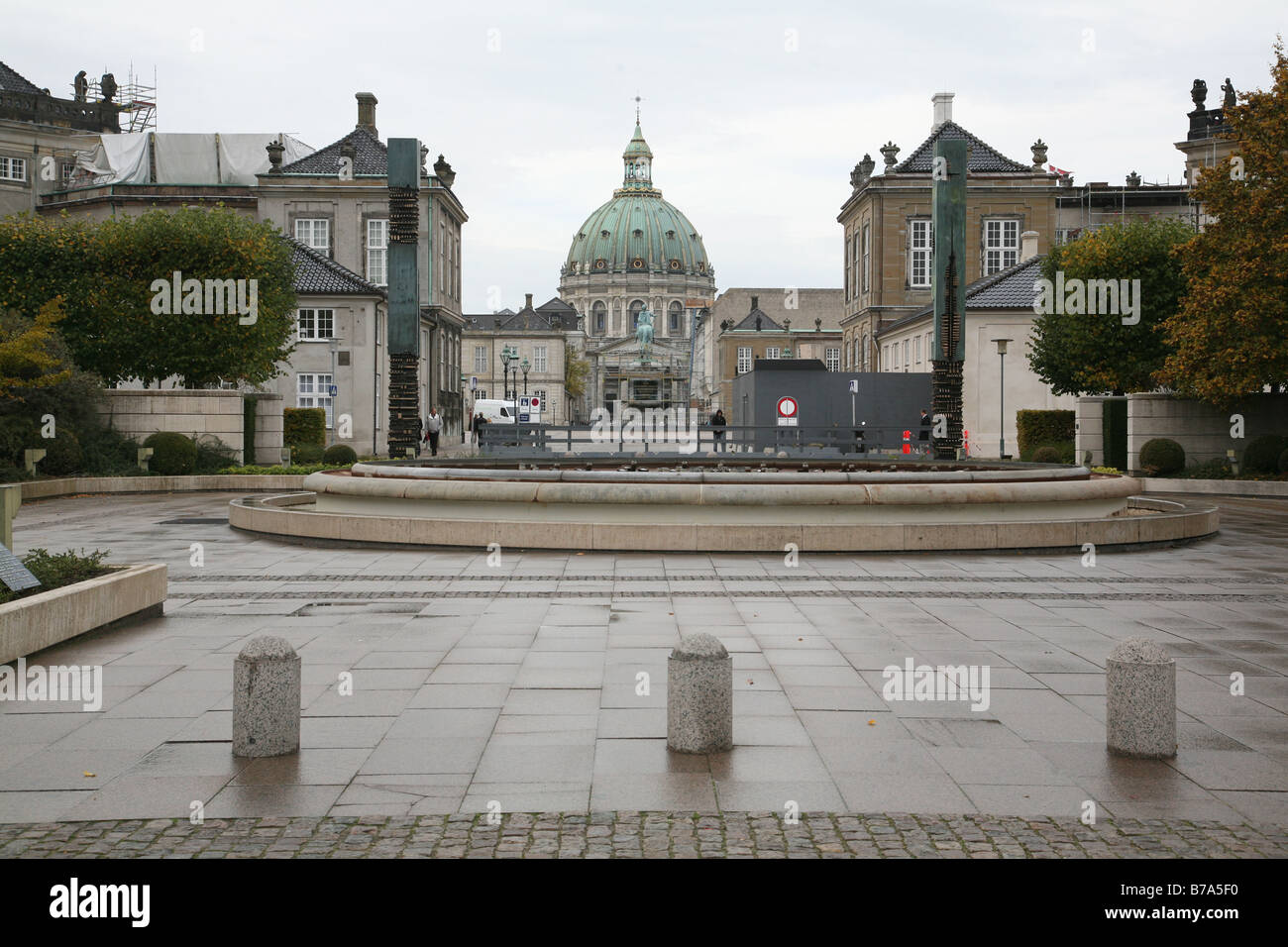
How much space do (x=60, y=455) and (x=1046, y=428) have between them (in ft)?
107

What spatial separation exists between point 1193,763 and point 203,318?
33728 mm

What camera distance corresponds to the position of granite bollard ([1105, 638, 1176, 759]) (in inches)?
257

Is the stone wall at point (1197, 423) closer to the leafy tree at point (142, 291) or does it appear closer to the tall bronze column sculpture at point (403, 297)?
the tall bronze column sculpture at point (403, 297)

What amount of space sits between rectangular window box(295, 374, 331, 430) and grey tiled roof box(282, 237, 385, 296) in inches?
151

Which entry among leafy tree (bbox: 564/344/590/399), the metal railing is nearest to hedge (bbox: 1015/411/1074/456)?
the metal railing

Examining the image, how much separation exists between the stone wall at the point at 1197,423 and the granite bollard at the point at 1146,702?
29.6 meters

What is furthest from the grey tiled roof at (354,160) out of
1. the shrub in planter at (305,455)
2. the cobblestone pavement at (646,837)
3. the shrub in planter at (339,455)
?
the cobblestone pavement at (646,837)

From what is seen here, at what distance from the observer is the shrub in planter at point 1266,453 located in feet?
102

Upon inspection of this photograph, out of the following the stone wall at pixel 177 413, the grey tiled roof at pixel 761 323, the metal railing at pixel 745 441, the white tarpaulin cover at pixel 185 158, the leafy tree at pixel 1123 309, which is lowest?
the metal railing at pixel 745 441

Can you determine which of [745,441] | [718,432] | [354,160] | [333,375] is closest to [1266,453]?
[745,441]

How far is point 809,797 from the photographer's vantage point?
5855 mm

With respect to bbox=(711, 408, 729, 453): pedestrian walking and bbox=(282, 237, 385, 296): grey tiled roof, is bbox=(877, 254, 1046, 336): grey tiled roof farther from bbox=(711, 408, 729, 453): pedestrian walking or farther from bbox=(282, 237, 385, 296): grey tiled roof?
bbox=(282, 237, 385, 296): grey tiled roof
